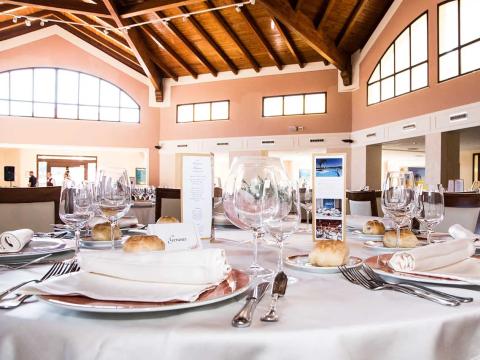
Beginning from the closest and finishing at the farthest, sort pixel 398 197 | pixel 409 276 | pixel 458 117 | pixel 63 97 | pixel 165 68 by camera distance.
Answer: pixel 409 276 < pixel 398 197 < pixel 458 117 < pixel 63 97 < pixel 165 68

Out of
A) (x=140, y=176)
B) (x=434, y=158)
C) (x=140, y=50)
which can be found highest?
(x=140, y=50)

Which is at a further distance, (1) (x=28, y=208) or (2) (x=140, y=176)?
(2) (x=140, y=176)

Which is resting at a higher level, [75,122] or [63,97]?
[63,97]

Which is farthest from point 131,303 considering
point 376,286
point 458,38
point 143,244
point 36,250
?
point 458,38

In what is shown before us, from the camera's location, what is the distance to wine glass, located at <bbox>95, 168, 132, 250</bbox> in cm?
125

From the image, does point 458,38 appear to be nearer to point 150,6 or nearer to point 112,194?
point 150,6

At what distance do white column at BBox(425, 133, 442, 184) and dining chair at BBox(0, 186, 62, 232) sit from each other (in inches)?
361

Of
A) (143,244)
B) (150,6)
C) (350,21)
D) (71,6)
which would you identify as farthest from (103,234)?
(350,21)

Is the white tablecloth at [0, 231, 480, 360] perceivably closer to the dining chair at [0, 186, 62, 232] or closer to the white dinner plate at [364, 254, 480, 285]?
the white dinner plate at [364, 254, 480, 285]

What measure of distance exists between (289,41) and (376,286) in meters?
12.4

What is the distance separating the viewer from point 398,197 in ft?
4.39

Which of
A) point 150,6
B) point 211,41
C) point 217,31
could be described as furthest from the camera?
point 211,41

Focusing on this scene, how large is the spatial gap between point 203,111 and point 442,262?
601 inches

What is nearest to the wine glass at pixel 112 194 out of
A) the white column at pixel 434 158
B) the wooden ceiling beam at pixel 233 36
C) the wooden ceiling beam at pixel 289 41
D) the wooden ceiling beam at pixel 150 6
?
the white column at pixel 434 158
